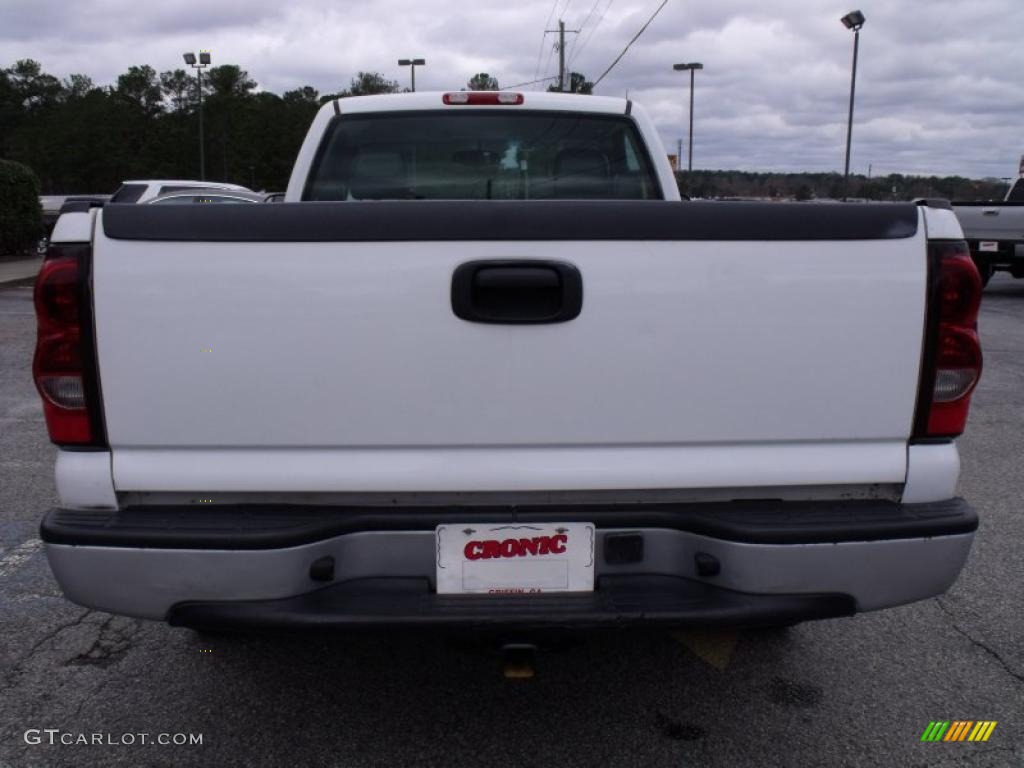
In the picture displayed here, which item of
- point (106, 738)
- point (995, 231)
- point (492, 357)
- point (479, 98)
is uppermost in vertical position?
point (479, 98)

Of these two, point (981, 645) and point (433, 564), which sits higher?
point (433, 564)

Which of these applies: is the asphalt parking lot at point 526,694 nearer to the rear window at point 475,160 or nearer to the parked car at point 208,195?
the rear window at point 475,160

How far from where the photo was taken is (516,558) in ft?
7.84

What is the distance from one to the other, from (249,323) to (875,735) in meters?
2.23

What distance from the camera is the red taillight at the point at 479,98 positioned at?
4301 millimetres

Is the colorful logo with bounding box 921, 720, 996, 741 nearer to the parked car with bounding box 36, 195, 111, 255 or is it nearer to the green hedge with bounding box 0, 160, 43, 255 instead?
the green hedge with bounding box 0, 160, 43, 255

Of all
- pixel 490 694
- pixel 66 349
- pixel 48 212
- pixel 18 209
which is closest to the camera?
pixel 66 349

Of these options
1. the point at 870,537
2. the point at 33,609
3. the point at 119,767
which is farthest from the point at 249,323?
the point at 33,609

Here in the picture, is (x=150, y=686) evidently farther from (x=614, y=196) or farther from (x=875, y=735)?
(x=614, y=196)

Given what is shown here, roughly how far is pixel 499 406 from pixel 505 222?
0.46 m

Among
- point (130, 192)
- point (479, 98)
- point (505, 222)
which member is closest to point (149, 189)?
point (130, 192)

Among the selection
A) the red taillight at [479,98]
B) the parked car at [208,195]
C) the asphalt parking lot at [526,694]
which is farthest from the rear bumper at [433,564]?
the parked car at [208,195]

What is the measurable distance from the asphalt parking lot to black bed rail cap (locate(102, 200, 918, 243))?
3.37 feet

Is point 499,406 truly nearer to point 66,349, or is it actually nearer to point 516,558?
point 516,558
